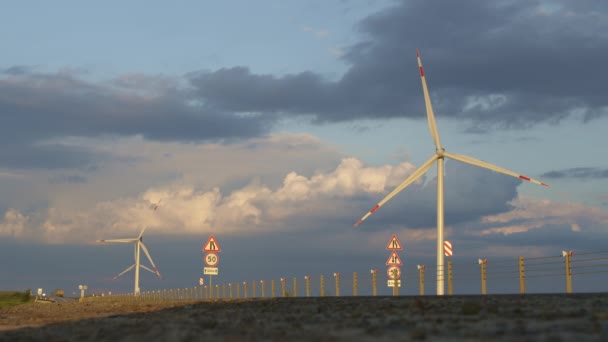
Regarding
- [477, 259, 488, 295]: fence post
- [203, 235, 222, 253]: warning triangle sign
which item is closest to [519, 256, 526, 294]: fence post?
[477, 259, 488, 295]: fence post

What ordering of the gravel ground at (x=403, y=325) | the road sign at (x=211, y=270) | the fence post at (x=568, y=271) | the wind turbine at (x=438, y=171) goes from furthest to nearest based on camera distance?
the road sign at (x=211, y=270) < the wind turbine at (x=438, y=171) < the fence post at (x=568, y=271) < the gravel ground at (x=403, y=325)

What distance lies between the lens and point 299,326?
70.3 ft

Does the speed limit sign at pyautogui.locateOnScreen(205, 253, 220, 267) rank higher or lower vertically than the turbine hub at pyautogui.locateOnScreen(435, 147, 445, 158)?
lower

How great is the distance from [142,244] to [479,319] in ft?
343

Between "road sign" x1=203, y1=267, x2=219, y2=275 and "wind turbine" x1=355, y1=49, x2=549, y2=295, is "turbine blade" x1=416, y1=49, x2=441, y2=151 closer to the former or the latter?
"wind turbine" x1=355, y1=49, x2=549, y2=295

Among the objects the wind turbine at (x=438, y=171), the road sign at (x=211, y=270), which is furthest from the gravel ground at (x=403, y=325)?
the road sign at (x=211, y=270)

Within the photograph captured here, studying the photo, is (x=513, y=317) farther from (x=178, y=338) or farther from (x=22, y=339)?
(x=22, y=339)

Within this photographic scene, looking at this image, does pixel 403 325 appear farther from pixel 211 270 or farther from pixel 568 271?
pixel 211 270

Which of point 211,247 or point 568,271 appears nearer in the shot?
point 568,271

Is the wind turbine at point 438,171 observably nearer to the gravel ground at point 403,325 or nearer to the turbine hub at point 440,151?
the turbine hub at point 440,151

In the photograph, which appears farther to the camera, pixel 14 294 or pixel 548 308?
pixel 14 294

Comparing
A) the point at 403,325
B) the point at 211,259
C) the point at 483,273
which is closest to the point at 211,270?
the point at 211,259

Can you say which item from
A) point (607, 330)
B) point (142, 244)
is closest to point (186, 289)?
point (142, 244)

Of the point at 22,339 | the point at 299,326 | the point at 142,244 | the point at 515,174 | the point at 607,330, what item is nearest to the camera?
the point at 607,330
